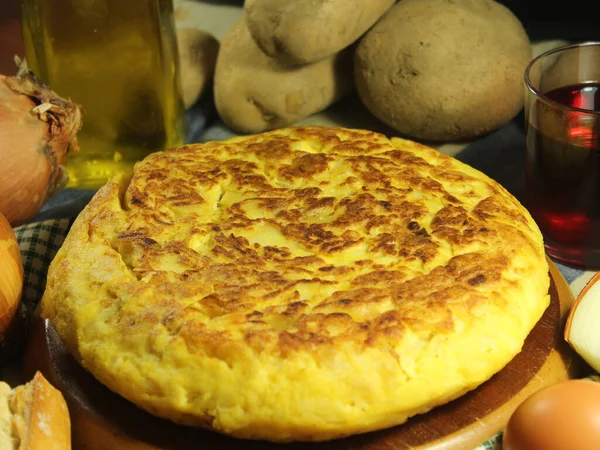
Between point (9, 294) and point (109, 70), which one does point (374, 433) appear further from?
point (109, 70)

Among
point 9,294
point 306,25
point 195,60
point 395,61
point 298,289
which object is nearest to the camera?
point 298,289

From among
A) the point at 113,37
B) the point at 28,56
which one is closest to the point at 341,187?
the point at 113,37

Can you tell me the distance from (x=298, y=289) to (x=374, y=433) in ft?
0.77

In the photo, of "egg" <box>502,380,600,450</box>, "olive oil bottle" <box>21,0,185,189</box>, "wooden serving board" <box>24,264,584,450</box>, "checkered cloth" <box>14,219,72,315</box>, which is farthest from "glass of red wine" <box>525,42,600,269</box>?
"checkered cloth" <box>14,219,72,315</box>

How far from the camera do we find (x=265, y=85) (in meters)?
2.23

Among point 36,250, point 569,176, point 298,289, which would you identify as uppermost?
point 298,289

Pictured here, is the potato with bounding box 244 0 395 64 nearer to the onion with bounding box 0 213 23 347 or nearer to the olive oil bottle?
the olive oil bottle

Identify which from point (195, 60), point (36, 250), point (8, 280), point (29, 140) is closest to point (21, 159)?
point (29, 140)

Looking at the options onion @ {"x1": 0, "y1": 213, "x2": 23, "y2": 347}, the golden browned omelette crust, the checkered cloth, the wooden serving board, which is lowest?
the checkered cloth

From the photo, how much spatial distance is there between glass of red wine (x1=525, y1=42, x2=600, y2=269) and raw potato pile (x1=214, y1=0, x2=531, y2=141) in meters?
0.31

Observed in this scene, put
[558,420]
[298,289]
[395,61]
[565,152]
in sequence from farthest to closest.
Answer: [395,61], [565,152], [298,289], [558,420]

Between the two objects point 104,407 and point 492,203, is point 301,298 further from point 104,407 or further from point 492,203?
point 492,203

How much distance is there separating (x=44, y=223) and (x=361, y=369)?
0.90m

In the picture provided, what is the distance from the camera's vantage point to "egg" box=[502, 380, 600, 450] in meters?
1.11
